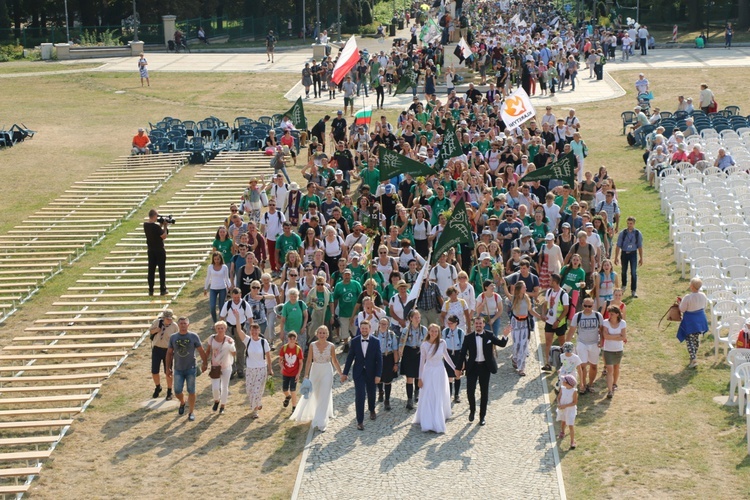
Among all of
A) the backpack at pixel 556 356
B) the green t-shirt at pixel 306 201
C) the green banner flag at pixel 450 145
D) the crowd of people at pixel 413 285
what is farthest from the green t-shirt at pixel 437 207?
the backpack at pixel 556 356

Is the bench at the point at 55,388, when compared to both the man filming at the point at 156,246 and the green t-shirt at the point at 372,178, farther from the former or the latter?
the green t-shirt at the point at 372,178

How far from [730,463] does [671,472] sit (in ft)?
2.48

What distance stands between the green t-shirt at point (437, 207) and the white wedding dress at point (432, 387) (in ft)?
20.3

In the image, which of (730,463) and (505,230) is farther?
(505,230)

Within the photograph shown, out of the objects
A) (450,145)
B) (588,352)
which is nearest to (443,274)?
(588,352)

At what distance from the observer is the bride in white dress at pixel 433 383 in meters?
15.1

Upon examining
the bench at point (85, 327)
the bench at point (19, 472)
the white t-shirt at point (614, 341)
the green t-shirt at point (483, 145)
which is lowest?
the bench at point (19, 472)

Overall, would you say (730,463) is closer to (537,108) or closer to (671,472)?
(671,472)

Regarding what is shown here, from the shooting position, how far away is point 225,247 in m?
19.9

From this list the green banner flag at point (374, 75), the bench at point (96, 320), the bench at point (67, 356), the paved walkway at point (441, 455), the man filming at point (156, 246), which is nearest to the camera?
the paved walkway at point (441, 455)

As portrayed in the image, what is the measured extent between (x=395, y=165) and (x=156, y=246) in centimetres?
465

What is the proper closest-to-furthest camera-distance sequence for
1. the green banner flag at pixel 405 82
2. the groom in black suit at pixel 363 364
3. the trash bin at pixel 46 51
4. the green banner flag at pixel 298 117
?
the groom in black suit at pixel 363 364
the green banner flag at pixel 298 117
the green banner flag at pixel 405 82
the trash bin at pixel 46 51

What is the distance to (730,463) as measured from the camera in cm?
1404

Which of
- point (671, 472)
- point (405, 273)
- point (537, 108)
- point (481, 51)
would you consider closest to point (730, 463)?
point (671, 472)
